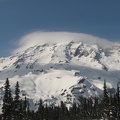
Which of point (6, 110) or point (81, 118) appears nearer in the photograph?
point (6, 110)

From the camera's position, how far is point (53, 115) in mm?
153750

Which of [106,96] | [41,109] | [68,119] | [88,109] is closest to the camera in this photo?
[106,96]

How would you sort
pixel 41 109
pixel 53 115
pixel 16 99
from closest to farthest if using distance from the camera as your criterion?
pixel 16 99
pixel 41 109
pixel 53 115

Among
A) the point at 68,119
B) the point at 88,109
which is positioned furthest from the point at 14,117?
the point at 88,109

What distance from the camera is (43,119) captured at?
133750 millimetres

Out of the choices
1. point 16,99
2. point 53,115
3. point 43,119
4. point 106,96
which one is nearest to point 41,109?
point 43,119

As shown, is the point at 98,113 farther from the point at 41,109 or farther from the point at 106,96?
the point at 106,96

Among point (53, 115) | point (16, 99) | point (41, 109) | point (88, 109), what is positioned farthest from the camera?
point (88, 109)

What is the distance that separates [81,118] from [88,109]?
7019mm

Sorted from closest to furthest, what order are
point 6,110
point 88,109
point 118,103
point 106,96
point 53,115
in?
point 6,110
point 106,96
point 118,103
point 53,115
point 88,109

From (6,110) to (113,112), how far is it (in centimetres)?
3619

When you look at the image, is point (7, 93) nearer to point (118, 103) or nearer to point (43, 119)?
point (118, 103)

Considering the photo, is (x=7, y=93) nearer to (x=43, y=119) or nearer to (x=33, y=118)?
(x=43, y=119)

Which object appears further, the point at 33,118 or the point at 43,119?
the point at 33,118
